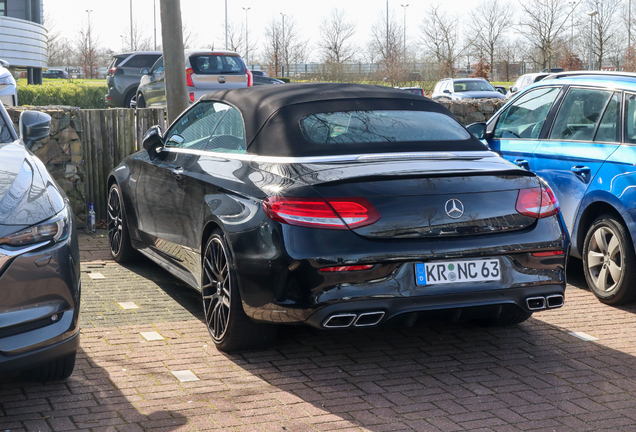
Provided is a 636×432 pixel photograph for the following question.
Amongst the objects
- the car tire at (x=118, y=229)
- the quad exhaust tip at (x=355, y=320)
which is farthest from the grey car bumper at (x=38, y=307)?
the car tire at (x=118, y=229)

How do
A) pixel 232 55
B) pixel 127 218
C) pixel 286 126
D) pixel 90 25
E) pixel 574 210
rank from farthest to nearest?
pixel 90 25 → pixel 232 55 → pixel 127 218 → pixel 574 210 → pixel 286 126

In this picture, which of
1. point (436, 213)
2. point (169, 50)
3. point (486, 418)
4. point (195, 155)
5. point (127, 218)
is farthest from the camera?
point (169, 50)

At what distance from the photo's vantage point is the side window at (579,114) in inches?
239

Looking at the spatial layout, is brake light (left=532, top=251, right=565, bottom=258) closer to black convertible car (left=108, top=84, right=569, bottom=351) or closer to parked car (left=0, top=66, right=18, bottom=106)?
black convertible car (left=108, top=84, right=569, bottom=351)

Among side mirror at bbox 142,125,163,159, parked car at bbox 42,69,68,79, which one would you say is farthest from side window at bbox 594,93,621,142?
parked car at bbox 42,69,68,79

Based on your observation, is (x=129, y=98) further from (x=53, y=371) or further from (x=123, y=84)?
(x=53, y=371)

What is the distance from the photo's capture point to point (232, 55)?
18781 millimetres

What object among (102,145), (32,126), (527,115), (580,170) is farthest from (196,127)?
(102,145)

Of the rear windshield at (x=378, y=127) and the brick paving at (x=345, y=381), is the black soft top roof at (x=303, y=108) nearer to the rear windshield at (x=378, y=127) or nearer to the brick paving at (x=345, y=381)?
the rear windshield at (x=378, y=127)

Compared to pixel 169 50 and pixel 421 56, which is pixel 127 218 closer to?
pixel 169 50

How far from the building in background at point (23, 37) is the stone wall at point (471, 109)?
1234 inches

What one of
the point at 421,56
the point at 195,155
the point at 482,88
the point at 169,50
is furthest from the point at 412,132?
the point at 421,56

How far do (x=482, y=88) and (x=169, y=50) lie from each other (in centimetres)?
2192

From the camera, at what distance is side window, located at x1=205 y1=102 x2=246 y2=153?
16.0ft
